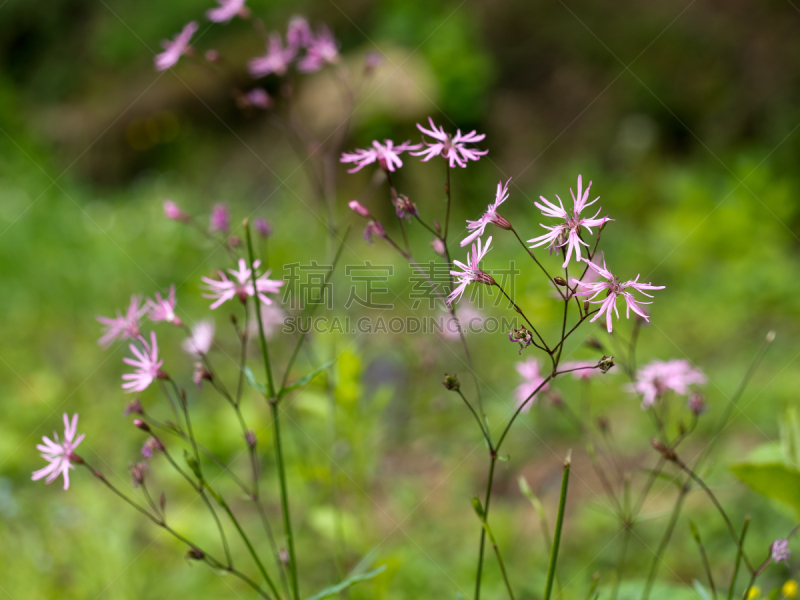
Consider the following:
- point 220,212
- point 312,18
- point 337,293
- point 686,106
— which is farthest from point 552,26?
point 220,212

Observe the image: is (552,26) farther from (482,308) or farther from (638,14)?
(482,308)

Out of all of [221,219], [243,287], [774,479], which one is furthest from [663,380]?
[221,219]

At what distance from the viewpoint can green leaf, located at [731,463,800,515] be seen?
1462mm

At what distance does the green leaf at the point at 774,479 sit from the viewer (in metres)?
1.46

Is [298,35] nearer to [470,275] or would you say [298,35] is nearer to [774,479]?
[470,275]

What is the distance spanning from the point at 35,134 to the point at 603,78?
295 inches

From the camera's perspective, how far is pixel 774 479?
1.49m

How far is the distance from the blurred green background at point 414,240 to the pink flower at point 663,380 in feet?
1.21

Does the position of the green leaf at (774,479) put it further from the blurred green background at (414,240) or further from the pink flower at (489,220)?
the pink flower at (489,220)

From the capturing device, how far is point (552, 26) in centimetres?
737

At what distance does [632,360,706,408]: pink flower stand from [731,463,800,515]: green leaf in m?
0.23

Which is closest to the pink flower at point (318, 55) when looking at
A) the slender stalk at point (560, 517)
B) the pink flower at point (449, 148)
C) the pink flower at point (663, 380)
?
the pink flower at point (449, 148)

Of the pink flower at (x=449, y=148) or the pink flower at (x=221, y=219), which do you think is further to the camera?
the pink flower at (x=221, y=219)

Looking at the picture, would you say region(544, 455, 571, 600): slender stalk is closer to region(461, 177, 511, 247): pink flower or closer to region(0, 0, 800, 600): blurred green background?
region(461, 177, 511, 247): pink flower
